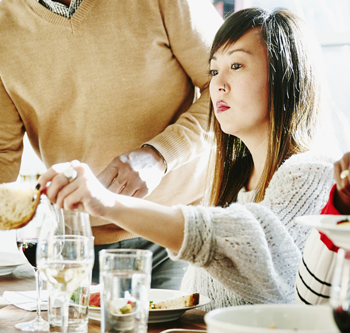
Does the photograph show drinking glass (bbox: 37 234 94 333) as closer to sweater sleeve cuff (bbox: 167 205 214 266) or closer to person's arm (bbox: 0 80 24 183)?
sweater sleeve cuff (bbox: 167 205 214 266)

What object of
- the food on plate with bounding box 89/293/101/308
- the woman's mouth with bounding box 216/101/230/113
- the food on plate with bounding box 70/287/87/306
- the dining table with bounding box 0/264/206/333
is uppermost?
the woman's mouth with bounding box 216/101/230/113

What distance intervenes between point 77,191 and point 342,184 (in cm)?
48

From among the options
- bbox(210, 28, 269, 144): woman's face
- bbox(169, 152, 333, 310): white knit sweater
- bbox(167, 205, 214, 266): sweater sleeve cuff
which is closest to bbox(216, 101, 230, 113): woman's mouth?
bbox(210, 28, 269, 144): woman's face

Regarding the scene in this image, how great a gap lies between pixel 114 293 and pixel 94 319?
28 cm

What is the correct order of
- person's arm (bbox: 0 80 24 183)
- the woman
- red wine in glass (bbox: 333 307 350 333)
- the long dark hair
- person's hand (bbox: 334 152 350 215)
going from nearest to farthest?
red wine in glass (bbox: 333 307 350 333)
person's hand (bbox: 334 152 350 215)
the woman
the long dark hair
person's arm (bbox: 0 80 24 183)

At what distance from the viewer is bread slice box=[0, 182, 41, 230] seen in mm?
944

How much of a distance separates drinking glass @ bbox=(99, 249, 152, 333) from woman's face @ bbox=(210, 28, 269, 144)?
2.40 ft

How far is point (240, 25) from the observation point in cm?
137

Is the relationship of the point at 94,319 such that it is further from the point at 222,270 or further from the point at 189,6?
the point at 189,6

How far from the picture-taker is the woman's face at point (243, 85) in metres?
1.33

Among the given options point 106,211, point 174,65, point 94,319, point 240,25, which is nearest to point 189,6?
point 174,65

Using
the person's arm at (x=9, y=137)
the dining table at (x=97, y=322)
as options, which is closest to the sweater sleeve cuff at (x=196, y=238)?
the dining table at (x=97, y=322)

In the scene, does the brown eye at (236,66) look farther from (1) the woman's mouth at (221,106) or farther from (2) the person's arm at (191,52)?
(2) the person's arm at (191,52)

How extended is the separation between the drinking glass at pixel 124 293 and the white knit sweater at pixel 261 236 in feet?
0.74
